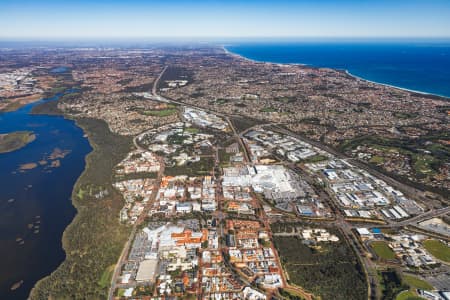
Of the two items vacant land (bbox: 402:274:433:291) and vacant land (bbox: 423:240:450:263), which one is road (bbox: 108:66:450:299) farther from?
vacant land (bbox: 423:240:450:263)

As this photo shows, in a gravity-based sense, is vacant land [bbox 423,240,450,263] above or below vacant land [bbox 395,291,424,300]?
above

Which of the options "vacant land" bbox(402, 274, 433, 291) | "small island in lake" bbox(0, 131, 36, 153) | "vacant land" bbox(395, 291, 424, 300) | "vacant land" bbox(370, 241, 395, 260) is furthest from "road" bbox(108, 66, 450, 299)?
"small island in lake" bbox(0, 131, 36, 153)

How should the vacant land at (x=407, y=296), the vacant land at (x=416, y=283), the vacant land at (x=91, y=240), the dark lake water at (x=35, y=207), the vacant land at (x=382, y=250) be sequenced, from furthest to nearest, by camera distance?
the vacant land at (x=382, y=250) → the dark lake water at (x=35, y=207) → the vacant land at (x=91, y=240) → the vacant land at (x=416, y=283) → the vacant land at (x=407, y=296)

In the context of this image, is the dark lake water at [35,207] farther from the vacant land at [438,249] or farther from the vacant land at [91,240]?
the vacant land at [438,249]

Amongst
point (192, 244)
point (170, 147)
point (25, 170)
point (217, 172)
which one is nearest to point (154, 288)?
point (192, 244)

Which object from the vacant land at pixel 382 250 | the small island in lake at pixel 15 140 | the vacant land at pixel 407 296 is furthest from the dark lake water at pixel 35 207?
the vacant land at pixel 382 250

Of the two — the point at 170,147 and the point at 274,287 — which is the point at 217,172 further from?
the point at 274,287

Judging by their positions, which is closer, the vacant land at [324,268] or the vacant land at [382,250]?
the vacant land at [324,268]
